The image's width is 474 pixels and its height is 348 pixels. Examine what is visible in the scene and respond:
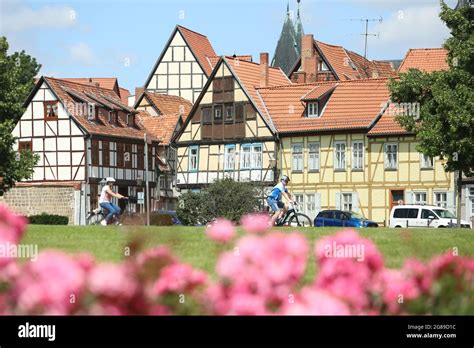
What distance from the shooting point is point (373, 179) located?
55500 millimetres

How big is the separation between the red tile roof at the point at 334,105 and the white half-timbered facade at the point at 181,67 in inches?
532

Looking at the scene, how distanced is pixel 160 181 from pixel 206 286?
63873 mm

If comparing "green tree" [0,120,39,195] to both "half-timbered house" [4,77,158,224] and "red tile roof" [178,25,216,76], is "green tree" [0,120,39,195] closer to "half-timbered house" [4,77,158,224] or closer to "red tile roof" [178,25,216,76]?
"half-timbered house" [4,77,158,224]

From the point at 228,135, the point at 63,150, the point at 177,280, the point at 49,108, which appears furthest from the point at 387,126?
the point at 177,280

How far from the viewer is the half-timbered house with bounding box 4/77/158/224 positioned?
58844 mm

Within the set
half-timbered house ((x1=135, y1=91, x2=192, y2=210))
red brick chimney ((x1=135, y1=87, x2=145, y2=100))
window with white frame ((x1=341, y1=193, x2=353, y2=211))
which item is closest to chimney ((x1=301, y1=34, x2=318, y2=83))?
half-timbered house ((x1=135, y1=91, x2=192, y2=210))

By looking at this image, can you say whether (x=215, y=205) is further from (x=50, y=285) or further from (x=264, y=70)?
(x=50, y=285)

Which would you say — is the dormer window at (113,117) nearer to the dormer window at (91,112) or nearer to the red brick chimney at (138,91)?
the dormer window at (91,112)

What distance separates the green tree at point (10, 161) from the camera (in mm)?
44875

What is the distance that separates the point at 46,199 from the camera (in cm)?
5925

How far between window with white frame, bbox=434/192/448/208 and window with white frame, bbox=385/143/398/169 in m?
2.69

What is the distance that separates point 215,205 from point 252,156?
78.1ft

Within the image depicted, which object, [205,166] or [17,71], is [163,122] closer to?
[205,166]
